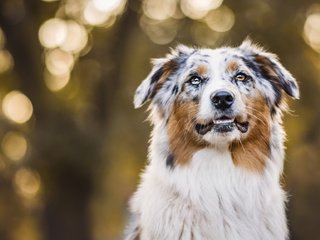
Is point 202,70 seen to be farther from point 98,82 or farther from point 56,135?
point 98,82

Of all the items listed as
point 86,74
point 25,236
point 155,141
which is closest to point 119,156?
point 86,74

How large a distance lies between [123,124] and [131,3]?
3.57m

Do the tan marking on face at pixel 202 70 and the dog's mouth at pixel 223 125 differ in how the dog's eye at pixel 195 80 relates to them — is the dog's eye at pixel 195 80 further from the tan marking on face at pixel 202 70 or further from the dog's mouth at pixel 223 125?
the dog's mouth at pixel 223 125

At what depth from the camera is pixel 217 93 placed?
23.3 ft

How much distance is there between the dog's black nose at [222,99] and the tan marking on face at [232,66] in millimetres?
434

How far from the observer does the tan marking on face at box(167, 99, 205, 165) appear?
7.38 m

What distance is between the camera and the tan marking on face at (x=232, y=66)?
7477mm

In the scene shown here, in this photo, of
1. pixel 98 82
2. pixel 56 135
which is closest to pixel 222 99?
pixel 56 135

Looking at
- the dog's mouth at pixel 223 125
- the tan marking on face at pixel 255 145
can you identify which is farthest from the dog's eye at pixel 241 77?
the dog's mouth at pixel 223 125

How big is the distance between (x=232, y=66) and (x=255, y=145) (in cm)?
71

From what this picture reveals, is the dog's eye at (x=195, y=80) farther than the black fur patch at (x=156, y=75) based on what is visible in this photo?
No

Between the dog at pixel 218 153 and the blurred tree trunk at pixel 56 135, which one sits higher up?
the dog at pixel 218 153

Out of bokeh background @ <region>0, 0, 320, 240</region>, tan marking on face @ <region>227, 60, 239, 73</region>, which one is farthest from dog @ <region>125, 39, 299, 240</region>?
bokeh background @ <region>0, 0, 320, 240</region>

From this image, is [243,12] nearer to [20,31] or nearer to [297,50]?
[297,50]
